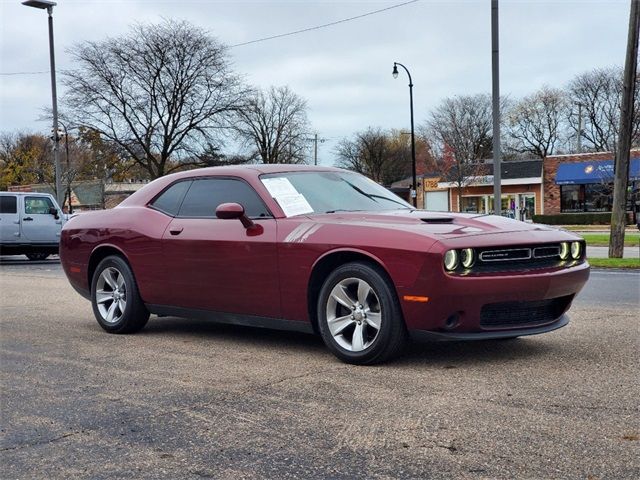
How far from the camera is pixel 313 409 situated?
12.7 feet

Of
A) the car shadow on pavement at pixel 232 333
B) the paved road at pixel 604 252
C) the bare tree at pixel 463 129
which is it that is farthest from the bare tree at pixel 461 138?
the car shadow on pavement at pixel 232 333

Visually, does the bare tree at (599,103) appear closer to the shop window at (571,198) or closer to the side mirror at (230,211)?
the shop window at (571,198)

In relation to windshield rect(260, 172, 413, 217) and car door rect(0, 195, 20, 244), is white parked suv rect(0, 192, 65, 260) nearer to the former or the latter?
car door rect(0, 195, 20, 244)

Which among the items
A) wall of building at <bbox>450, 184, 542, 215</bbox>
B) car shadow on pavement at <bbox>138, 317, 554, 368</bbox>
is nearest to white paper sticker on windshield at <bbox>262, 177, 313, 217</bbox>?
car shadow on pavement at <bbox>138, 317, 554, 368</bbox>

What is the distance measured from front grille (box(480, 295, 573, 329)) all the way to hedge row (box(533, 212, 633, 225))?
39.4m

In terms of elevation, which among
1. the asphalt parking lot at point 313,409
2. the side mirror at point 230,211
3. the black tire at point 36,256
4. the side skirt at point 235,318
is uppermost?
the side mirror at point 230,211

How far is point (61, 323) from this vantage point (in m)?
7.42

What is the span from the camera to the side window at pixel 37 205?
770 inches

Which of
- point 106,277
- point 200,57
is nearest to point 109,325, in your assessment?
point 106,277

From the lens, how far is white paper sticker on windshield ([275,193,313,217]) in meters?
5.53

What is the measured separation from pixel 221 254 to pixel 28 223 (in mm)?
15614

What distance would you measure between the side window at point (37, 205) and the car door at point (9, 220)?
0.91ft

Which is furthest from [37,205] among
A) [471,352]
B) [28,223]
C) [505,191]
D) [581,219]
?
[505,191]

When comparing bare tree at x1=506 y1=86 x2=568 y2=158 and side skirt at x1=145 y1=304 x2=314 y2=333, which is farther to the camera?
bare tree at x1=506 y1=86 x2=568 y2=158
